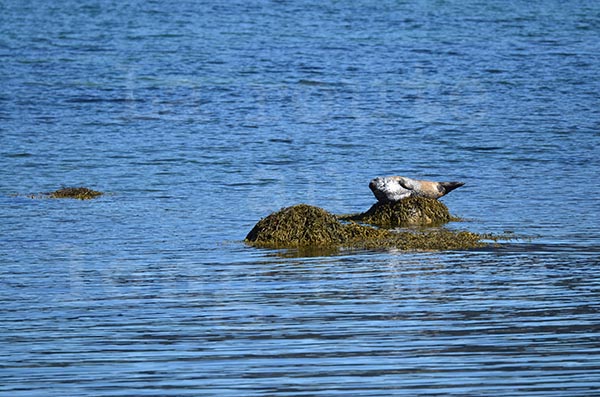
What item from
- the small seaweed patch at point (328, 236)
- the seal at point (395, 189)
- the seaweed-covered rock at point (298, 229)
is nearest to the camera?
the small seaweed patch at point (328, 236)

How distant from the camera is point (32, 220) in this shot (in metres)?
18.9

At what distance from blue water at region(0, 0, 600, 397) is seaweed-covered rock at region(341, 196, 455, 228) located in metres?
0.66

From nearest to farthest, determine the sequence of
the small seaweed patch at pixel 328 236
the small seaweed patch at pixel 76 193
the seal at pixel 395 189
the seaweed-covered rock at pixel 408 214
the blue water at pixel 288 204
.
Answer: the blue water at pixel 288 204
the small seaweed patch at pixel 328 236
the seaweed-covered rock at pixel 408 214
the seal at pixel 395 189
the small seaweed patch at pixel 76 193

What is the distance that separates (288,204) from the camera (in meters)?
21.0

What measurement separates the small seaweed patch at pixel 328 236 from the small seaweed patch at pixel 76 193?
21.3ft

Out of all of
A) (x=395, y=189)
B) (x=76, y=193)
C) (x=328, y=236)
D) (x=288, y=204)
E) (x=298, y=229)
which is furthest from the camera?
(x=76, y=193)

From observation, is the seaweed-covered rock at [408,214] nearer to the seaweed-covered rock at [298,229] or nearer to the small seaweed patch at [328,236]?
the small seaweed patch at [328,236]

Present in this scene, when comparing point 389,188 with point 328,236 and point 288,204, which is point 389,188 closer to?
point 328,236

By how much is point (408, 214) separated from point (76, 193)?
704 cm

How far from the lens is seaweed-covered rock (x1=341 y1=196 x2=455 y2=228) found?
58.1 feet

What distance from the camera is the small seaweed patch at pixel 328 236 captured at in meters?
15.4

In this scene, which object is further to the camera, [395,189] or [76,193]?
[76,193]

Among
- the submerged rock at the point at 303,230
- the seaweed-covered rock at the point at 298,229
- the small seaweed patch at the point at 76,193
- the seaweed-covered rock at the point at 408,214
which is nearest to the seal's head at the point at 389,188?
the seaweed-covered rock at the point at 408,214

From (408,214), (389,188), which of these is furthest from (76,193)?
(408,214)
